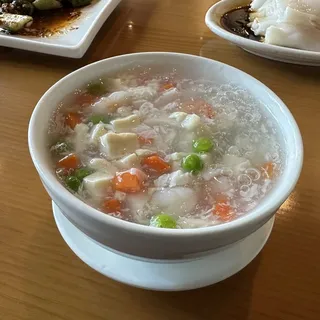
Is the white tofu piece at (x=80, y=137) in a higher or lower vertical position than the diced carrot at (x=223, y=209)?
higher

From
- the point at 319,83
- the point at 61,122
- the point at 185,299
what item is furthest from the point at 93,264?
the point at 319,83

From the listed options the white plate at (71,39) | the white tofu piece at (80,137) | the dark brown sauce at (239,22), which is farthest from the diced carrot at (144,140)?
the dark brown sauce at (239,22)

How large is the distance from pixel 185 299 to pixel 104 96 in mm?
468

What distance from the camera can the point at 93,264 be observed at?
0.81 metres

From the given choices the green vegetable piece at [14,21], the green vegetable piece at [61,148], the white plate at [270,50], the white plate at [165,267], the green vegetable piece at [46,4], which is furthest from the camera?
the green vegetable piece at [46,4]

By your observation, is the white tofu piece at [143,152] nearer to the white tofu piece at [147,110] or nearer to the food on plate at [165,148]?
the food on plate at [165,148]

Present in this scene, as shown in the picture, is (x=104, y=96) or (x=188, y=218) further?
(x=104, y=96)

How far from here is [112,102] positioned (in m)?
1.03

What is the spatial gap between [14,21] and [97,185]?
3.06 ft

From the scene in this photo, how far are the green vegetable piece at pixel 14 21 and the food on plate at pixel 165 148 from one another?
2.08 feet

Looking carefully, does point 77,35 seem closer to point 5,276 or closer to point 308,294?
point 5,276

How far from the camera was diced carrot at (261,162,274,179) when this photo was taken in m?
0.86

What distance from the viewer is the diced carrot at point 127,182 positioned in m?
0.83

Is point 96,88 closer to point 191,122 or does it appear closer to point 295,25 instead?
point 191,122
